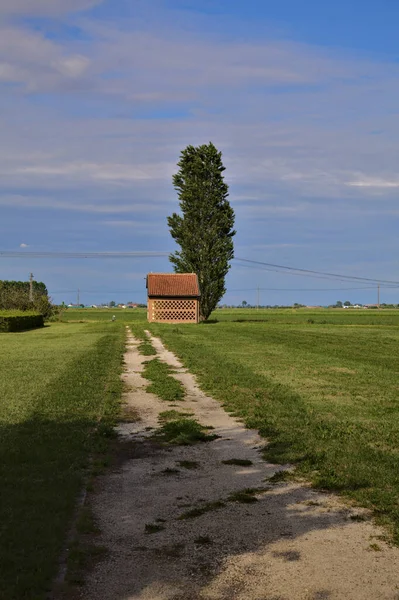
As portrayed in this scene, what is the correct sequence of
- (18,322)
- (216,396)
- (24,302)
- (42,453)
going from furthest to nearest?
(24,302) → (18,322) → (216,396) → (42,453)

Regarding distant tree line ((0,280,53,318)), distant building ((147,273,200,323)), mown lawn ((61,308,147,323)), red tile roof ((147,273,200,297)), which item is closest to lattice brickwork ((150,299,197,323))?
distant building ((147,273,200,323))

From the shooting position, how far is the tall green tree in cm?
6381

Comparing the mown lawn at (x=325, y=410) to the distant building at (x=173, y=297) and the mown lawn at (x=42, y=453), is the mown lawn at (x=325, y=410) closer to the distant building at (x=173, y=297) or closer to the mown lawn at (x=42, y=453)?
the mown lawn at (x=42, y=453)

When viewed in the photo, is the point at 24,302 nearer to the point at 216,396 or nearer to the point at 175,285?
the point at 175,285

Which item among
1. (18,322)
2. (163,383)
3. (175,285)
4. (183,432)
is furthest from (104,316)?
(183,432)

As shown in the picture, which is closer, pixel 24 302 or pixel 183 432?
pixel 183 432

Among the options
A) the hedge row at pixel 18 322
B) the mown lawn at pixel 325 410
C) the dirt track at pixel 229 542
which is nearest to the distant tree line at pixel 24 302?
the hedge row at pixel 18 322

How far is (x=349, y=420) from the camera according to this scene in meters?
11.5

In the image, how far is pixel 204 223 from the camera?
6394 centimetres

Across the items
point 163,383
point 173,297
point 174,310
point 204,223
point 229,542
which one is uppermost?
point 204,223

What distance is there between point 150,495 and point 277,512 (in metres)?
1.54

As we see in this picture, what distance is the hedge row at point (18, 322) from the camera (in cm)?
4994

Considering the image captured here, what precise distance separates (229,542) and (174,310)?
59951 mm

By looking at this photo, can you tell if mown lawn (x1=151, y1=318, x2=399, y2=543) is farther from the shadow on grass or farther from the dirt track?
the shadow on grass
